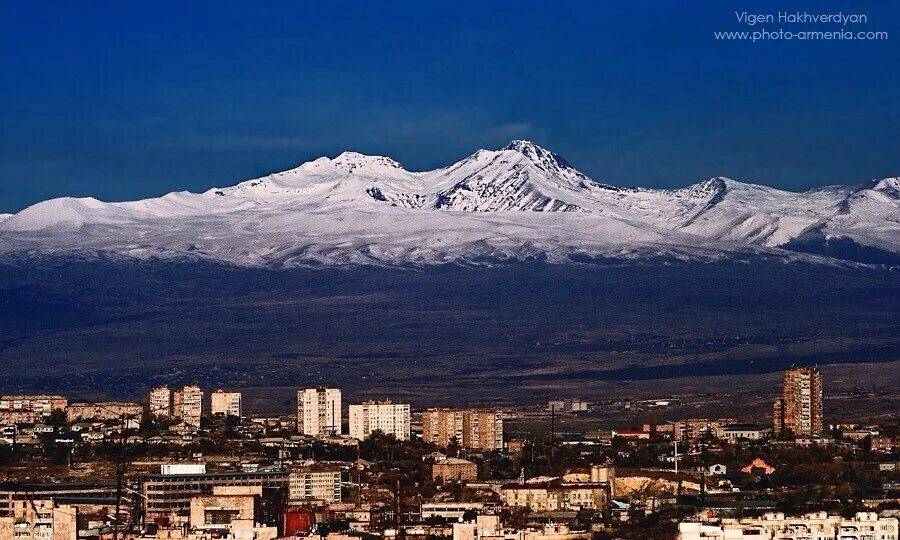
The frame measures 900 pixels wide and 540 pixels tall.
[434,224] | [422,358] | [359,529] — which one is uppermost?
[434,224]

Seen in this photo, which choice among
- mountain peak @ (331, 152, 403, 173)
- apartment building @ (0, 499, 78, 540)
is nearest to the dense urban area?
apartment building @ (0, 499, 78, 540)

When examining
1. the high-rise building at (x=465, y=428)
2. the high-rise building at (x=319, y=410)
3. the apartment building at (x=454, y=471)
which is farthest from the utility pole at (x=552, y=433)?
the high-rise building at (x=319, y=410)

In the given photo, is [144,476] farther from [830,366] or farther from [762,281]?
[762,281]

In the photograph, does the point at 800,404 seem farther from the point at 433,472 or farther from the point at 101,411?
the point at 433,472

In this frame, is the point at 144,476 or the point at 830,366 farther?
the point at 830,366

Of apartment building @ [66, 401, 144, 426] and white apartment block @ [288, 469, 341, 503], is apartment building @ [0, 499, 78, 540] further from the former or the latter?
apartment building @ [66, 401, 144, 426]

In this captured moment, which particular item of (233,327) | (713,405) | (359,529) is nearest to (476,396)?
(713,405)
